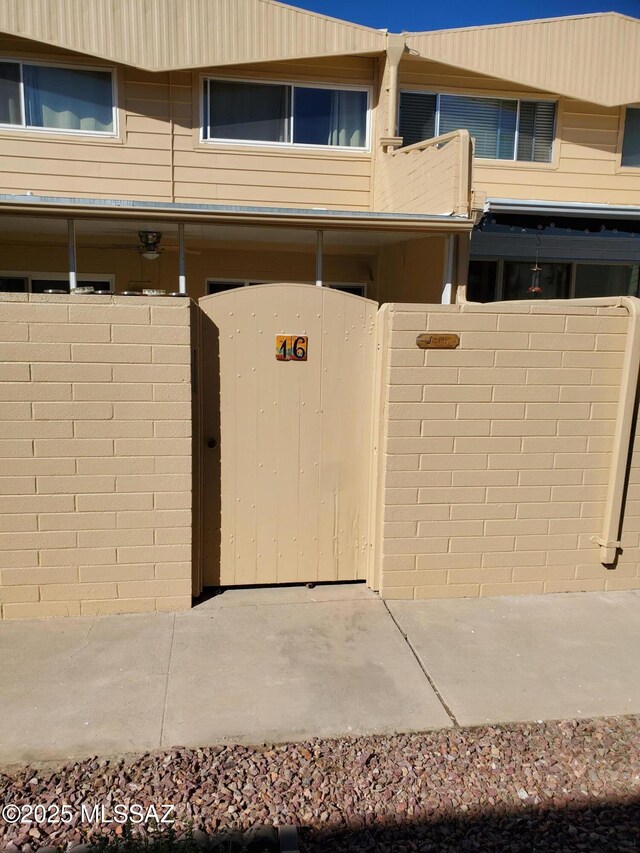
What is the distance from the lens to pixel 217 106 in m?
8.97

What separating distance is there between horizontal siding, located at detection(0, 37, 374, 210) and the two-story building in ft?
0.06

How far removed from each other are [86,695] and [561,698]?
2606 millimetres

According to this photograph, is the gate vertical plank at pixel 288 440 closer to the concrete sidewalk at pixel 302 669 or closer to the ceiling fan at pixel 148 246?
the concrete sidewalk at pixel 302 669

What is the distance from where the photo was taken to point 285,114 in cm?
915

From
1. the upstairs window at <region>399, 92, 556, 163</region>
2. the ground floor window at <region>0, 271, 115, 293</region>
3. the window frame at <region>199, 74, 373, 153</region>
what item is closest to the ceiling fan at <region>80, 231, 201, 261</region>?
the ground floor window at <region>0, 271, 115, 293</region>

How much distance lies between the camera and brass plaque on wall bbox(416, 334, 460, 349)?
15.2 feet

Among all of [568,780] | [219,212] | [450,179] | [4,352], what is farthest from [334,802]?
[450,179]

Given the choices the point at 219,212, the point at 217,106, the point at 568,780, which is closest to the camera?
the point at 568,780

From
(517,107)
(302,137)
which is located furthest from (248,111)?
(517,107)

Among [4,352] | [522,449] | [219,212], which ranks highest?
[219,212]

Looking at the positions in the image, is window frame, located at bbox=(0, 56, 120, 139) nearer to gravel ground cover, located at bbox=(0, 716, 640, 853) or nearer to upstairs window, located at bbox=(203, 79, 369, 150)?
upstairs window, located at bbox=(203, 79, 369, 150)

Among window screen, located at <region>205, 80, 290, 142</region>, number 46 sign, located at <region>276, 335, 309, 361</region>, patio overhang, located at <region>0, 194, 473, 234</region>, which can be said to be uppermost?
window screen, located at <region>205, 80, 290, 142</region>

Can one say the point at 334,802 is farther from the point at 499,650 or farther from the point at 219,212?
the point at 219,212

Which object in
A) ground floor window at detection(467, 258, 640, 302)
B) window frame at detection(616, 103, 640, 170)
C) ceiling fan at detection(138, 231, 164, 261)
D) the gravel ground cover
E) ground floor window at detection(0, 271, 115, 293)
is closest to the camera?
the gravel ground cover
